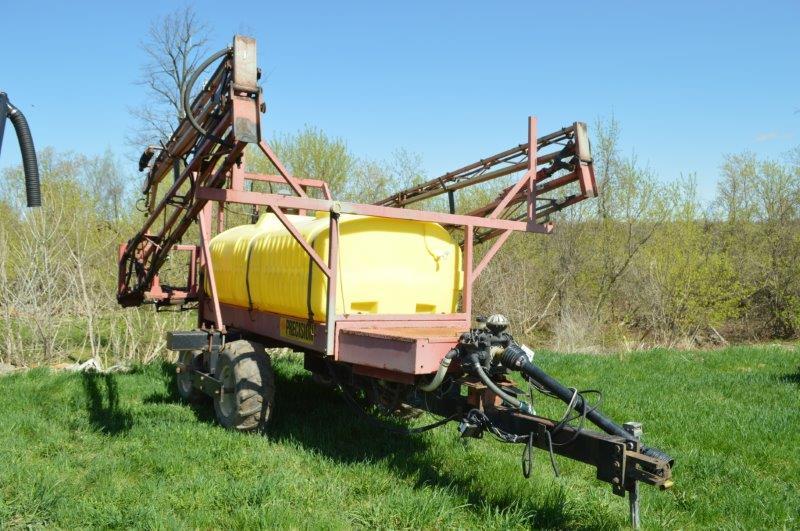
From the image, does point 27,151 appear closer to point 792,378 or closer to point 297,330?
point 297,330

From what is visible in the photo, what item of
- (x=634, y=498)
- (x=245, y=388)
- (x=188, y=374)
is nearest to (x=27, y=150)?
(x=245, y=388)

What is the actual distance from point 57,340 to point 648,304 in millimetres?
14862

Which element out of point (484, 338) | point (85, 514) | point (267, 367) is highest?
point (484, 338)

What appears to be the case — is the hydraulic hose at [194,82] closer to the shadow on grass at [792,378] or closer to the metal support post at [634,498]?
the metal support post at [634,498]

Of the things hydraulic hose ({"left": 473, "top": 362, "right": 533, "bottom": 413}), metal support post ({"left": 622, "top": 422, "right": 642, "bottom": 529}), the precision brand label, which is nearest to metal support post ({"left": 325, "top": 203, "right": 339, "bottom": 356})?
the precision brand label

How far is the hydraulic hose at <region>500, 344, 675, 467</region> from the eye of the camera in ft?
13.1

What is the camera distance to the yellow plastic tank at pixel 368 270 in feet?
18.5

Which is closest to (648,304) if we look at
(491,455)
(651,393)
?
(651,393)

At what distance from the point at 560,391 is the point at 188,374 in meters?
4.78

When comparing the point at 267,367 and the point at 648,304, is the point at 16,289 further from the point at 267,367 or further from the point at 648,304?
the point at 648,304

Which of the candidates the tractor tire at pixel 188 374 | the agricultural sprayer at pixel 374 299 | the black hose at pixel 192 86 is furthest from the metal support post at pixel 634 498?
the tractor tire at pixel 188 374

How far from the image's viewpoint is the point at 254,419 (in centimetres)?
601

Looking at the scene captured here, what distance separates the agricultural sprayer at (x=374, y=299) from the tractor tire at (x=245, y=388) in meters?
0.01

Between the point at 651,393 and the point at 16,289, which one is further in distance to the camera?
the point at 16,289
